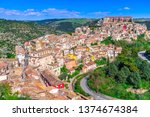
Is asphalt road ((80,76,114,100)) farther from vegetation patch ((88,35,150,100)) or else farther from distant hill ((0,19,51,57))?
distant hill ((0,19,51,57))

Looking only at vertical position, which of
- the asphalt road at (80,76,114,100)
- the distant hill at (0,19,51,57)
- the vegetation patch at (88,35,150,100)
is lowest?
the asphalt road at (80,76,114,100)

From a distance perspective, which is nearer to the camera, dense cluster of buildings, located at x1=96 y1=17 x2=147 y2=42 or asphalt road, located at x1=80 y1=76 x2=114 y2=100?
asphalt road, located at x1=80 y1=76 x2=114 y2=100

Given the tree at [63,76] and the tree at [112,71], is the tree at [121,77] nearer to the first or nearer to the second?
the tree at [112,71]

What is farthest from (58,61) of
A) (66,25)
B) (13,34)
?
(66,25)

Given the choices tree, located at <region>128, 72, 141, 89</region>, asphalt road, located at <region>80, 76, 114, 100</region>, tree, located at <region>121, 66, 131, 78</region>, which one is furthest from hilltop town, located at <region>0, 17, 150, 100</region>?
tree, located at <region>128, 72, 141, 89</region>

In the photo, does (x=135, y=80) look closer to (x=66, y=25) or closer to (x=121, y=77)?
(x=121, y=77)

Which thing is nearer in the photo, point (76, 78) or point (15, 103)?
point (15, 103)

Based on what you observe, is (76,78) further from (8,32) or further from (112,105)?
(8,32)

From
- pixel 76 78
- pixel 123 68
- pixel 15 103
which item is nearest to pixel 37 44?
pixel 76 78
